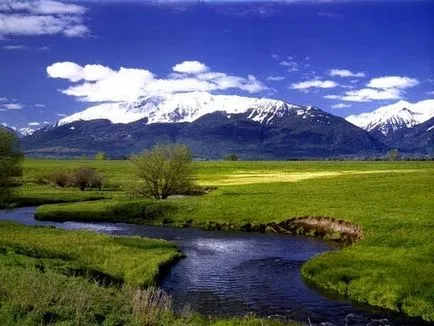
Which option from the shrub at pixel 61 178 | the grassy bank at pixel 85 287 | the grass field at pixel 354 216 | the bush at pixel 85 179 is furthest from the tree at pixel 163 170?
the grassy bank at pixel 85 287

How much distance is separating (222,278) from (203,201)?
1702 inches

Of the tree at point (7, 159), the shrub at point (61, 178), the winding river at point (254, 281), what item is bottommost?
the winding river at point (254, 281)

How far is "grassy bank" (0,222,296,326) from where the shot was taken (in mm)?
21438

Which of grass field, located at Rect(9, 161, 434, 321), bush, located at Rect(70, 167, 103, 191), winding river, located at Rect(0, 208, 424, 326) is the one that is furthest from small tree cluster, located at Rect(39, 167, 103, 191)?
winding river, located at Rect(0, 208, 424, 326)

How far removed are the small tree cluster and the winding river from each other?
230 feet

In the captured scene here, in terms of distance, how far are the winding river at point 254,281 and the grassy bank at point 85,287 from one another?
263cm

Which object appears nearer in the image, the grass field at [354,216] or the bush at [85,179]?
the grass field at [354,216]

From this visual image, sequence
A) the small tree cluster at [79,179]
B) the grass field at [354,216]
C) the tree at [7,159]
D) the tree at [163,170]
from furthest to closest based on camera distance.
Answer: the small tree cluster at [79,179]
the tree at [163,170]
the tree at [7,159]
the grass field at [354,216]

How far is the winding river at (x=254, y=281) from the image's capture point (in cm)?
3177

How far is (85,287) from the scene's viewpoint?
27.3 meters

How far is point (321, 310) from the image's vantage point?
3247 centimetres

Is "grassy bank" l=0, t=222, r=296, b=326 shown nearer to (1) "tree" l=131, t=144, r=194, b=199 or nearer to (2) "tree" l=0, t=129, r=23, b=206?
(2) "tree" l=0, t=129, r=23, b=206

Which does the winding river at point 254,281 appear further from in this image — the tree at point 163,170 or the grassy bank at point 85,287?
the tree at point 163,170

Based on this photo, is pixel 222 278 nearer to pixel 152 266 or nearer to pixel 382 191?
pixel 152 266
